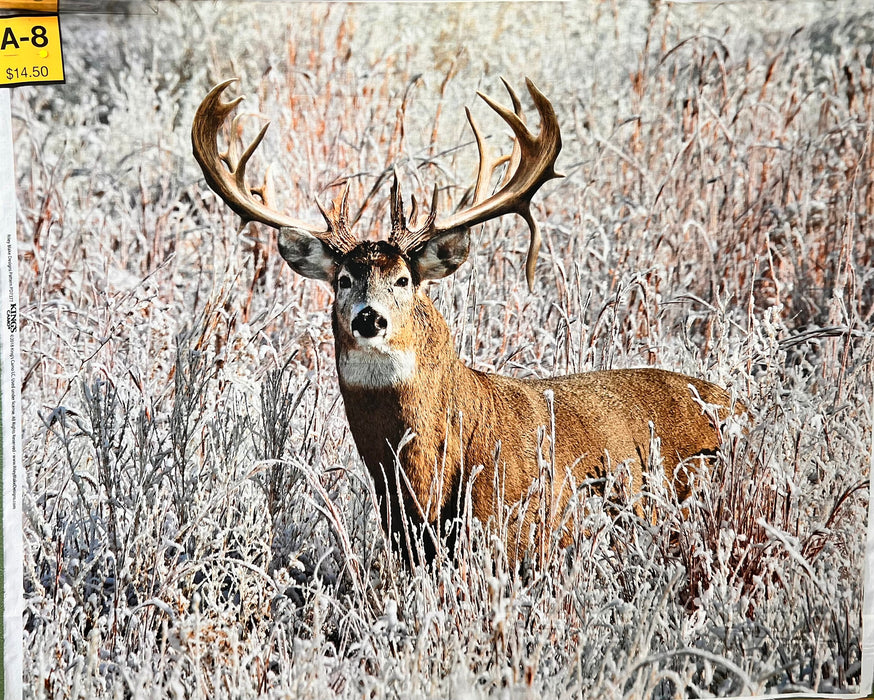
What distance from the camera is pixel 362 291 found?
137 inches

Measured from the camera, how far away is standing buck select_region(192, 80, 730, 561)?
352 cm

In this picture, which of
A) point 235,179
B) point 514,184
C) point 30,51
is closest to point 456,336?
point 514,184

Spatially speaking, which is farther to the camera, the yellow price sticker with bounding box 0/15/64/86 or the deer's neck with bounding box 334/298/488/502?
the deer's neck with bounding box 334/298/488/502

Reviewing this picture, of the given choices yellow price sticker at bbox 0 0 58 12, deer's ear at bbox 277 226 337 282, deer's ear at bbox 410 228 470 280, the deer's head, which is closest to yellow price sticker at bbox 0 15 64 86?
yellow price sticker at bbox 0 0 58 12

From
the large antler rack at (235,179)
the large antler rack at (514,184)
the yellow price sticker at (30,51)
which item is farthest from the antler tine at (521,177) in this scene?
the yellow price sticker at (30,51)

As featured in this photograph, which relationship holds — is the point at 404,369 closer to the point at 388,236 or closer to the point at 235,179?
the point at 388,236

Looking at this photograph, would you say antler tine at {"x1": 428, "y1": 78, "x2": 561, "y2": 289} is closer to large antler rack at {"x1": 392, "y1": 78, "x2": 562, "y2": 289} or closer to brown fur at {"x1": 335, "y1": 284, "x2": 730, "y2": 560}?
large antler rack at {"x1": 392, "y1": 78, "x2": 562, "y2": 289}

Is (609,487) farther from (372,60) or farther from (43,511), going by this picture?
(43,511)

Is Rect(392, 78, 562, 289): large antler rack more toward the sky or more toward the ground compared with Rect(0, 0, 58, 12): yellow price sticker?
more toward the ground

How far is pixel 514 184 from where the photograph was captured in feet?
12.0

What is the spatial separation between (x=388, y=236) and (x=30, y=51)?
1258 mm

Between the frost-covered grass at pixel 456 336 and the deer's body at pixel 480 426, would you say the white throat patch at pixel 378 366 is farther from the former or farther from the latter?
the frost-covered grass at pixel 456 336

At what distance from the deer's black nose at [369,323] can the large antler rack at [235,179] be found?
247mm


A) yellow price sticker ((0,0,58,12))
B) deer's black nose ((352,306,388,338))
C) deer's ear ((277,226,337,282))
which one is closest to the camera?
yellow price sticker ((0,0,58,12))
